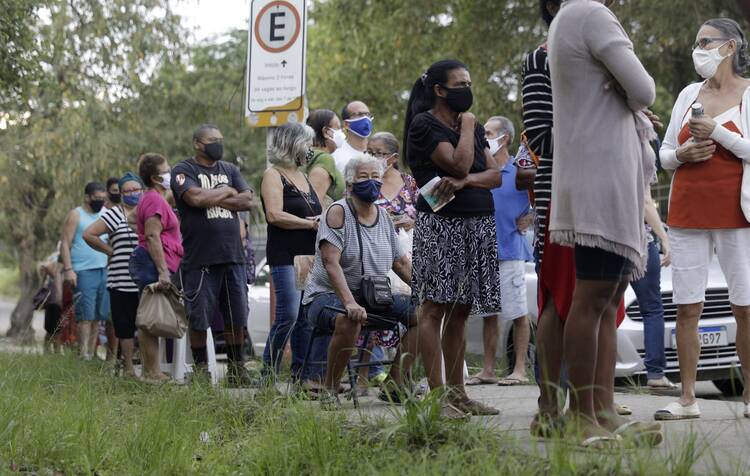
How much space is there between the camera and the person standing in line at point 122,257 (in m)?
10.9

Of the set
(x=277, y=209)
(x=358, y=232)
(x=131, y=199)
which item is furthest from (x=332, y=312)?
(x=131, y=199)

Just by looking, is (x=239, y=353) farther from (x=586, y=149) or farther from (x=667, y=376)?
(x=586, y=149)

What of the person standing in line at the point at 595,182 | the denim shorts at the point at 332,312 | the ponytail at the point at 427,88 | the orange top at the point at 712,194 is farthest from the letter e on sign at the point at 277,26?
the person standing in line at the point at 595,182

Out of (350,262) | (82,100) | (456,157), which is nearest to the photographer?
(456,157)

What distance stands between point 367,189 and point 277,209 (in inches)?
47.2

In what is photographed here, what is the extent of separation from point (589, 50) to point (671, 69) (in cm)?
1586

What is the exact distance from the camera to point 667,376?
1013cm

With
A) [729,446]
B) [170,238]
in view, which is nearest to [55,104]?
[170,238]

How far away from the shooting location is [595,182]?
5.31 metres

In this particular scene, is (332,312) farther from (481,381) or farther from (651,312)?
(651,312)

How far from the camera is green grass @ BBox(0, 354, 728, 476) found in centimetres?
468

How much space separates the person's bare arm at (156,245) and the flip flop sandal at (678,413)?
440 centimetres

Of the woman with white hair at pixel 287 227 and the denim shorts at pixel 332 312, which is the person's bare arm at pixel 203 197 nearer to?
the woman with white hair at pixel 287 227

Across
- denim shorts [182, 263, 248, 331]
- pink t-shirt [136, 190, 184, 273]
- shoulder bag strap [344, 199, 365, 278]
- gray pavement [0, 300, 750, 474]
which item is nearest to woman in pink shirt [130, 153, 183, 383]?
pink t-shirt [136, 190, 184, 273]
